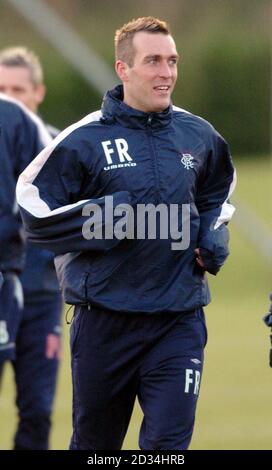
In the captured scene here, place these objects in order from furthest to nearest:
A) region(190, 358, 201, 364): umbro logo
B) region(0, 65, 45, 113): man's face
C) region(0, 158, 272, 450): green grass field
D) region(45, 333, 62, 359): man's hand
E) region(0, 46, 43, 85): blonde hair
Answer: region(0, 158, 272, 450): green grass field
region(0, 46, 43, 85): blonde hair
region(0, 65, 45, 113): man's face
region(45, 333, 62, 359): man's hand
region(190, 358, 201, 364): umbro logo

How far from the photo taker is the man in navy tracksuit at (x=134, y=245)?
6.38 m

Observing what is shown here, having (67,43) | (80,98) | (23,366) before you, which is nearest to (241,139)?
(80,98)

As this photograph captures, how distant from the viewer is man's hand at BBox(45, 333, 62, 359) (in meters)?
8.45

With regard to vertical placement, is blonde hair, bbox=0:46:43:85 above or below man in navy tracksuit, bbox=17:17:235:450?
above

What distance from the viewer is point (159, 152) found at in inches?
254

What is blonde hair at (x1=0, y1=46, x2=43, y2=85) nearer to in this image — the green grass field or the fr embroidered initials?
the green grass field

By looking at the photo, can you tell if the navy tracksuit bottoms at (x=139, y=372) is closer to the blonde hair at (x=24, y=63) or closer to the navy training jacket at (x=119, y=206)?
the navy training jacket at (x=119, y=206)

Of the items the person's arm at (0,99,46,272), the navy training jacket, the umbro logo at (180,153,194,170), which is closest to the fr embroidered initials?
the navy training jacket

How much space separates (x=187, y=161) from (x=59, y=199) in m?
0.62

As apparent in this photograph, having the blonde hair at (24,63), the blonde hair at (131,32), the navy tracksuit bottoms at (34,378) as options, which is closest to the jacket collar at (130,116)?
the blonde hair at (131,32)

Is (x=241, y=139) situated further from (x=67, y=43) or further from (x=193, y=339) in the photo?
(x=193, y=339)

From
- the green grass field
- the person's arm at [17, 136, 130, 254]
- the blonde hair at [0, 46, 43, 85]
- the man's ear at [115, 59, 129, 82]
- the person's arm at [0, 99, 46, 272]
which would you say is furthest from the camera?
the green grass field

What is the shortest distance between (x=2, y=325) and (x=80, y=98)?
22.1m

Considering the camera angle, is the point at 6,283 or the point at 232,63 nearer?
the point at 6,283
